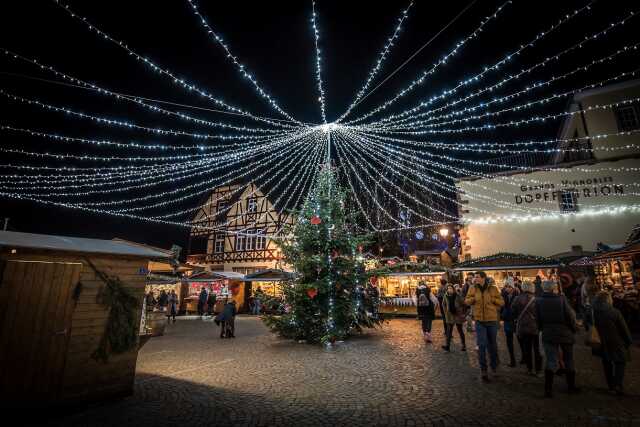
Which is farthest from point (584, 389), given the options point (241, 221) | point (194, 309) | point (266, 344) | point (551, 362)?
point (241, 221)

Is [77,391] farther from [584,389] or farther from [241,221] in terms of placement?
[241,221]

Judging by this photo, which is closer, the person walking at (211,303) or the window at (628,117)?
the window at (628,117)

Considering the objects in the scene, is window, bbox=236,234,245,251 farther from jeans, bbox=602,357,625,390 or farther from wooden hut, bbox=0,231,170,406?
jeans, bbox=602,357,625,390

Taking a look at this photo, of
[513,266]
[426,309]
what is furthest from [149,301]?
[513,266]

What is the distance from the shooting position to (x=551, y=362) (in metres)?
4.15

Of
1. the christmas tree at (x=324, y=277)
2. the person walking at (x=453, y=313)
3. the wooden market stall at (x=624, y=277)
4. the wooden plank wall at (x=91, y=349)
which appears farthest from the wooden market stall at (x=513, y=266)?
the wooden plank wall at (x=91, y=349)

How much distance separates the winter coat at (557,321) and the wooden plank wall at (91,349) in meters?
5.84

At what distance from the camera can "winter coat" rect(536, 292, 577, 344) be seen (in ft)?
13.8

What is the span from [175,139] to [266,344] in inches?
260

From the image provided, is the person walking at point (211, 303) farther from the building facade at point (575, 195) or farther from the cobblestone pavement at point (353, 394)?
the building facade at point (575, 195)

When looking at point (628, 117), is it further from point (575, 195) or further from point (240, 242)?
point (240, 242)

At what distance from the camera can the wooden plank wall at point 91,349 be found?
398 cm

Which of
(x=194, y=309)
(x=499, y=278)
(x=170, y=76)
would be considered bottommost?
(x=194, y=309)

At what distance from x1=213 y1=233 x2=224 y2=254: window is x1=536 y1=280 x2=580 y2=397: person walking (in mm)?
23799
